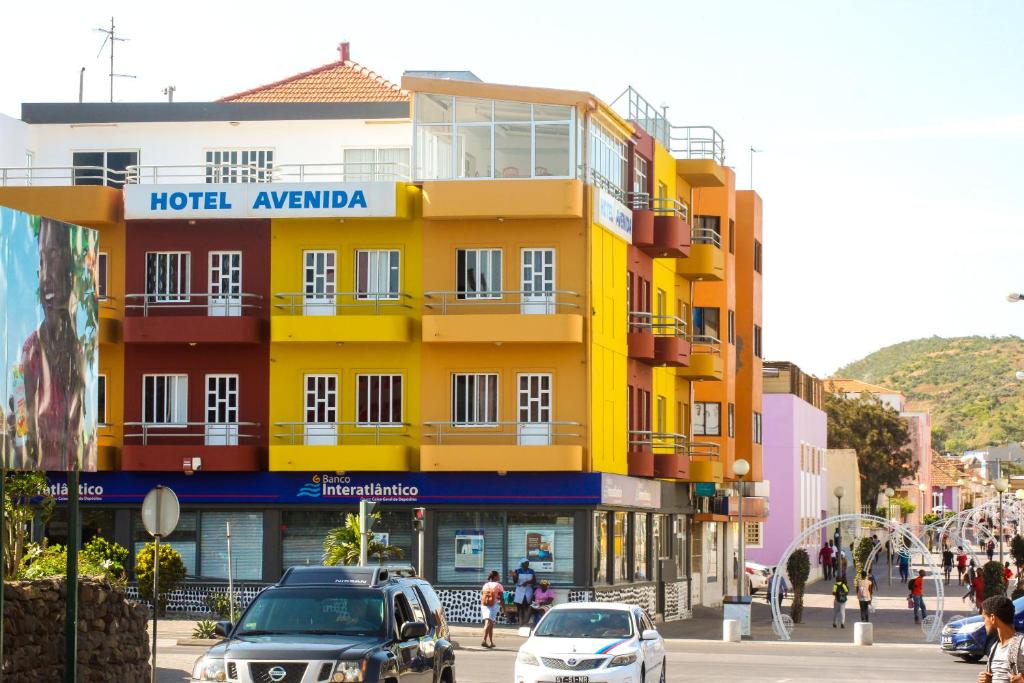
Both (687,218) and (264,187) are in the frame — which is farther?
(687,218)

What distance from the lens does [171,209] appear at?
157ft

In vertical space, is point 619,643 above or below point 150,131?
below

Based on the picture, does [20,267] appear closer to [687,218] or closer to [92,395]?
[92,395]

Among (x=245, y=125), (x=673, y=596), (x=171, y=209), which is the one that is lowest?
(x=673, y=596)

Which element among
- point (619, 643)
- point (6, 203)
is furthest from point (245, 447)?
point (619, 643)

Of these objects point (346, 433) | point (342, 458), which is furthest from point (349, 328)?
point (342, 458)

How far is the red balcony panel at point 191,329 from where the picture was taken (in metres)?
47.7

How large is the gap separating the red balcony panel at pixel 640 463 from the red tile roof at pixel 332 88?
42.0 ft

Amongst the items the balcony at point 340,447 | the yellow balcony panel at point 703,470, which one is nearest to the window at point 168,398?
the balcony at point 340,447

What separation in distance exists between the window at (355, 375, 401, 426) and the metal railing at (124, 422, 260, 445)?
111 inches

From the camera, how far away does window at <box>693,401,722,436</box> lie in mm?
62938

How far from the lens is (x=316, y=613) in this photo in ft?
66.4

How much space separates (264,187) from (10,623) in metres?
26.8

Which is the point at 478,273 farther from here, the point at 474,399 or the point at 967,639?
the point at 967,639
